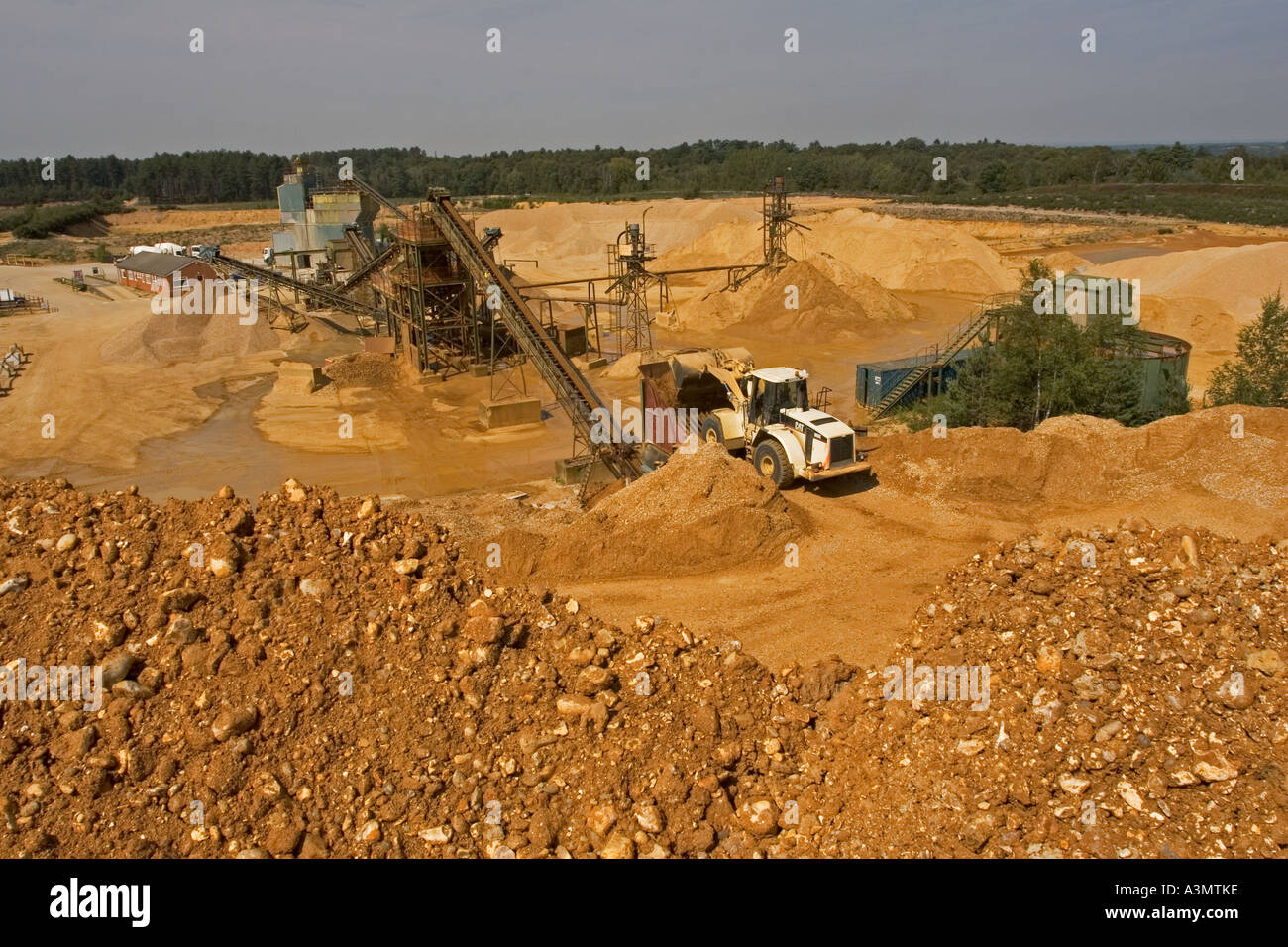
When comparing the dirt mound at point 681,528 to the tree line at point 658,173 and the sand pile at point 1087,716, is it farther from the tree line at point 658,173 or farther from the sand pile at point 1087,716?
the tree line at point 658,173

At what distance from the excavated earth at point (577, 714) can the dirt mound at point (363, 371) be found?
2098 cm

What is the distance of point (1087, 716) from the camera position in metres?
7.83

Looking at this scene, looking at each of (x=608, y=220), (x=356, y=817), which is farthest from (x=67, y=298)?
(x=356, y=817)

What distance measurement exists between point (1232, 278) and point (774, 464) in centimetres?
3115

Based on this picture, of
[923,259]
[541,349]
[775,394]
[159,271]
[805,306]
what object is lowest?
[775,394]

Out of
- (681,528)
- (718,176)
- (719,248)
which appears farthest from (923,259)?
(718,176)

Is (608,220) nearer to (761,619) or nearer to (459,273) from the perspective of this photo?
(459,273)

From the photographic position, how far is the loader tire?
17.4 meters

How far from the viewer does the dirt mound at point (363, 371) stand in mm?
31062

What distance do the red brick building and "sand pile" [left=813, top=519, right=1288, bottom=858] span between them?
1658 inches

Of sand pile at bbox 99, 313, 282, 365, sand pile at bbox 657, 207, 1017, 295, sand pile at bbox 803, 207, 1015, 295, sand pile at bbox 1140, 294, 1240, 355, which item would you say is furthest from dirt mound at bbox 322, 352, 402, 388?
sand pile at bbox 803, 207, 1015, 295

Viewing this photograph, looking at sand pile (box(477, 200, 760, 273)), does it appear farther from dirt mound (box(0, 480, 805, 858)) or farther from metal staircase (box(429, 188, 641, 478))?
dirt mound (box(0, 480, 805, 858))

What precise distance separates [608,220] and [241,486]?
63.0 meters

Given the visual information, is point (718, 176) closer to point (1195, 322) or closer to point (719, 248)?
point (719, 248)
